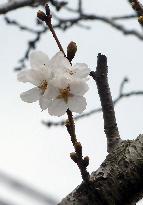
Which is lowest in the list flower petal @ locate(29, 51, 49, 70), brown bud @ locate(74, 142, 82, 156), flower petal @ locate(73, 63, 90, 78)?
brown bud @ locate(74, 142, 82, 156)

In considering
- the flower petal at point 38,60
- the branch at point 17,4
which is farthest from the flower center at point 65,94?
the branch at point 17,4

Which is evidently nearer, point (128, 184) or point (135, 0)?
point (128, 184)

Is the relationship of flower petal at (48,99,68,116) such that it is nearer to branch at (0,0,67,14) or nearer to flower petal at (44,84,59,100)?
flower petal at (44,84,59,100)

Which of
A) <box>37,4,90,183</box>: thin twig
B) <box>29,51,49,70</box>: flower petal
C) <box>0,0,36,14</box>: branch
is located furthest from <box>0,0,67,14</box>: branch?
<box>37,4,90,183</box>: thin twig

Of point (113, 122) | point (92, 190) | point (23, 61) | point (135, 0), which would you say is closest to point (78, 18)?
point (23, 61)

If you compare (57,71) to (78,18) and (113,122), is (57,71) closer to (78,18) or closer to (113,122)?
(113,122)

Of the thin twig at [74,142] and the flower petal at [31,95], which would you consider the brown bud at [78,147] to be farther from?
the flower petal at [31,95]
